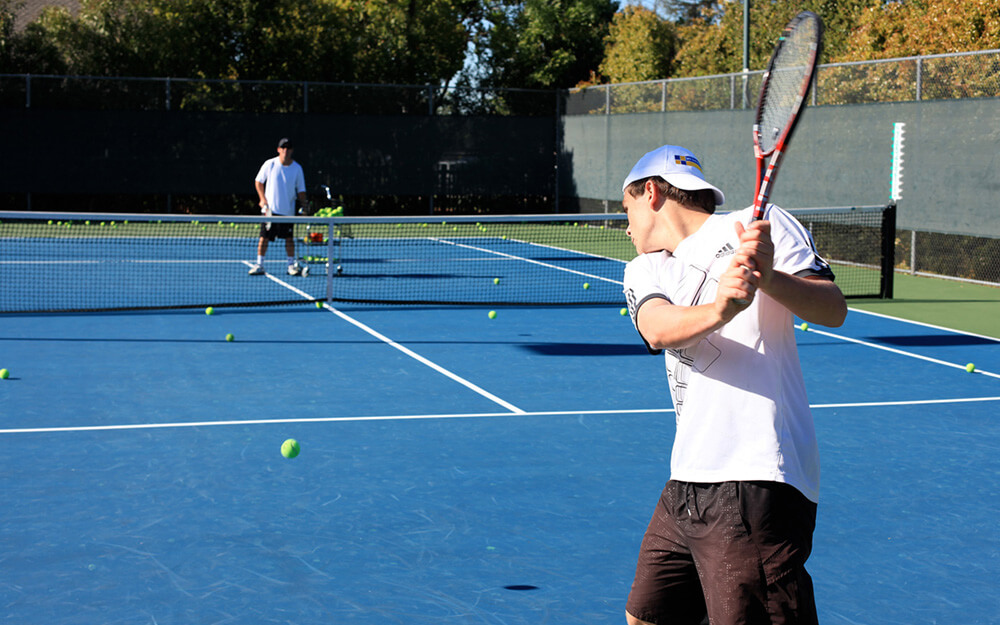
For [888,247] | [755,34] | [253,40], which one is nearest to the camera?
[888,247]

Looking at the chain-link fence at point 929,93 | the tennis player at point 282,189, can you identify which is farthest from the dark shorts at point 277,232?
the chain-link fence at point 929,93

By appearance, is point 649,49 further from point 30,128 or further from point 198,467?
point 198,467

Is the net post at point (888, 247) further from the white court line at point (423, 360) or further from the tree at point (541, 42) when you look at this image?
the tree at point (541, 42)

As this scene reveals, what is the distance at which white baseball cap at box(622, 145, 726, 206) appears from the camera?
8.55 ft

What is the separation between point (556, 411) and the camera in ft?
23.8

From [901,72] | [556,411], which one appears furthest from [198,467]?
[901,72]

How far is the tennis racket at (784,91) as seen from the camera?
2.76 meters

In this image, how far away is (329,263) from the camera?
12.4 meters

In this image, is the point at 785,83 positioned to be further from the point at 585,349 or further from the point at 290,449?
the point at 585,349

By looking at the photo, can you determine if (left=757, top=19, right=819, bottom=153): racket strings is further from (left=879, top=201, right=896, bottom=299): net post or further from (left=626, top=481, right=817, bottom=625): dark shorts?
(left=879, top=201, right=896, bottom=299): net post

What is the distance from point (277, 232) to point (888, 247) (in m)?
7.36

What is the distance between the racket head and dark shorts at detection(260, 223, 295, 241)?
11403 mm

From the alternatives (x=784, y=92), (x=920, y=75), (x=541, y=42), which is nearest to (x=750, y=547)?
(x=784, y=92)

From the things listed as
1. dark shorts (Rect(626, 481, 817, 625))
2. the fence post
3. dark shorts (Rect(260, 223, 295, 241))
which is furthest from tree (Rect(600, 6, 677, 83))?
dark shorts (Rect(626, 481, 817, 625))
